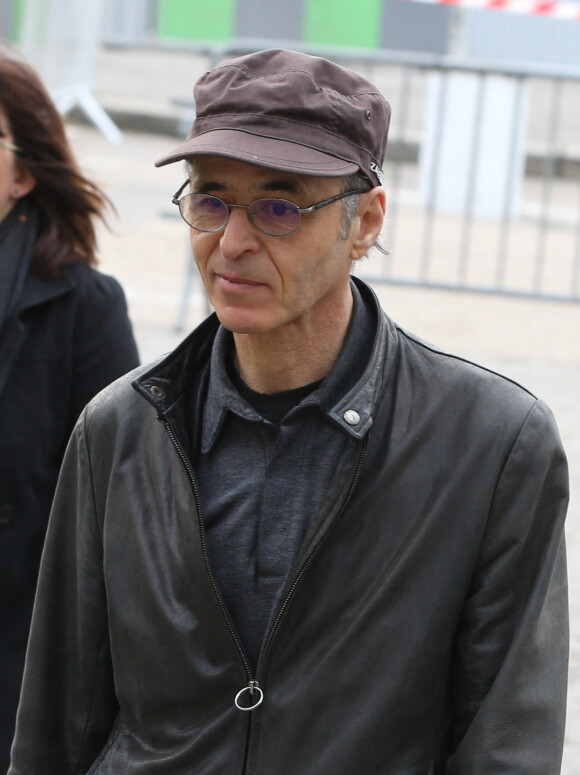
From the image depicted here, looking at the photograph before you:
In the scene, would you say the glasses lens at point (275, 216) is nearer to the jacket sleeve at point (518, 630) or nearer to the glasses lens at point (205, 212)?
the glasses lens at point (205, 212)

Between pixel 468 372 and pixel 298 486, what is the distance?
320 mm

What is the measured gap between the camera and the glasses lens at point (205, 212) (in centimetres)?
209

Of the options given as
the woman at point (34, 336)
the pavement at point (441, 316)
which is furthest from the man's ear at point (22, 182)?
the pavement at point (441, 316)

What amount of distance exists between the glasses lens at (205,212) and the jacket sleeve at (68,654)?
0.42m

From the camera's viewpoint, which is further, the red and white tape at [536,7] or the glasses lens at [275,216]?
the red and white tape at [536,7]

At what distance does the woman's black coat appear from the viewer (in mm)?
3199

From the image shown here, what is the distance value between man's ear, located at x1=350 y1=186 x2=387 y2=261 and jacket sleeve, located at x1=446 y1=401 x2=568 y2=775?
0.39m

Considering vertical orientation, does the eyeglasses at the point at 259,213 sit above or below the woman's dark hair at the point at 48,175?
above

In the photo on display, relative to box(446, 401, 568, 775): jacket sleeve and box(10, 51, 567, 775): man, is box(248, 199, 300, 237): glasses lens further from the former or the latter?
box(446, 401, 568, 775): jacket sleeve

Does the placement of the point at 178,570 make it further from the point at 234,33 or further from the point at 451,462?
the point at 234,33

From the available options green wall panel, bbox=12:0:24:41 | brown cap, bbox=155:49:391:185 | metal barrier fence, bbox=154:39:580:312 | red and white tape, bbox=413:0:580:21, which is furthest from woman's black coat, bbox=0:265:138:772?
green wall panel, bbox=12:0:24:41

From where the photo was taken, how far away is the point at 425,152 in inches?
543

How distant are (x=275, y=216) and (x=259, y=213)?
0.08 ft

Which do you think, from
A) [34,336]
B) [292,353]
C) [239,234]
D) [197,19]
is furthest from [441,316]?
[197,19]
